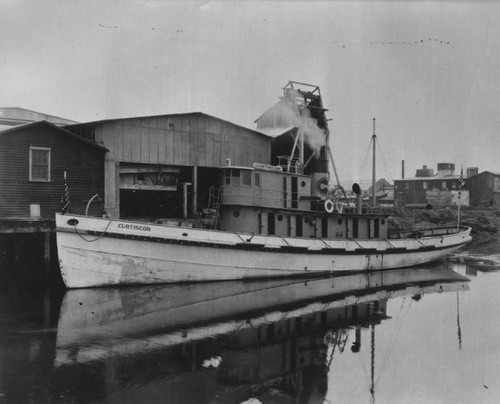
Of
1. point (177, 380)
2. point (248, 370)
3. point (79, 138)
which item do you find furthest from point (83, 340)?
point (79, 138)

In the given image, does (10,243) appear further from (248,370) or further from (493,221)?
(493,221)

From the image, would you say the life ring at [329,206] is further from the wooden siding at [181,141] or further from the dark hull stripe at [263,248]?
the wooden siding at [181,141]

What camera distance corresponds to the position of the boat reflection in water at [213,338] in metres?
8.17

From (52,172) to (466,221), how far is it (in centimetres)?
3070

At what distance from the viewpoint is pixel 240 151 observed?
23.8 meters

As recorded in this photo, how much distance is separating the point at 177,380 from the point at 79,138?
13.1 metres

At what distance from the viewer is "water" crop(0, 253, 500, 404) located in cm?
818

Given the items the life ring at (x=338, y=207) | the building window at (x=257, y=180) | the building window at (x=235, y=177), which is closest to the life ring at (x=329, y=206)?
the life ring at (x=338, y=207)

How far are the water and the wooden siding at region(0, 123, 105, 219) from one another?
3891mm

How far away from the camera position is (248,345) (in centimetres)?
1067

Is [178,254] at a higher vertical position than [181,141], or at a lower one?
lower

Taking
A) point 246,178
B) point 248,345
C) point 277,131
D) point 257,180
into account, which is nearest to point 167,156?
point 246,178

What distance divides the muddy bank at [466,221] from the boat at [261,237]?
8.52 metres

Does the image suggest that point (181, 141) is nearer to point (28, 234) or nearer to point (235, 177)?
point (235, 177)
